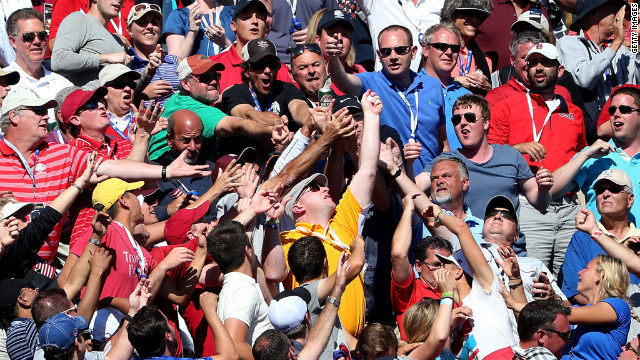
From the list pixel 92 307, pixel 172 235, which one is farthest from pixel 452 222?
pixel 92 307

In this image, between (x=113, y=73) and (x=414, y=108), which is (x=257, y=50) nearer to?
(x=113, y=73)

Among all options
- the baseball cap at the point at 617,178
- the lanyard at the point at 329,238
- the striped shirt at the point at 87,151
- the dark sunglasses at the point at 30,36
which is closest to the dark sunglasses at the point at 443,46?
the baseball cap at the point at 617,178

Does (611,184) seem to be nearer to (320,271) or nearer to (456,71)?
(456,71)

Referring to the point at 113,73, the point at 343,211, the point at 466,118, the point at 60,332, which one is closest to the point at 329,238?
the point at 343,211

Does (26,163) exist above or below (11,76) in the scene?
below

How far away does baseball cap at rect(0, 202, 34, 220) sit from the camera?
768 centimetres

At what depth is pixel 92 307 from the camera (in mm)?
7391

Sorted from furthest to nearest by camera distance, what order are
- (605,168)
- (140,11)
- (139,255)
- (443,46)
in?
(140,11) < (443,46) < (605,168) < (139,255)

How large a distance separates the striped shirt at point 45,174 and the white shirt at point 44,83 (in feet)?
4.53

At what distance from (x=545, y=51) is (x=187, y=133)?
145 inches

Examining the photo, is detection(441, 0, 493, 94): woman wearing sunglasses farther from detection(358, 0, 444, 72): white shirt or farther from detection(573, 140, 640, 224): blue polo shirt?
detection(573, 140, 640, 224): blue polo shirt

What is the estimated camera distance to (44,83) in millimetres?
10141

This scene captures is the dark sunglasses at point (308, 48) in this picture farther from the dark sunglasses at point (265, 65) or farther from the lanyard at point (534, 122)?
the lanyard at point (534, 122)

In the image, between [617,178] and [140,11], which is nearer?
[617,178]
